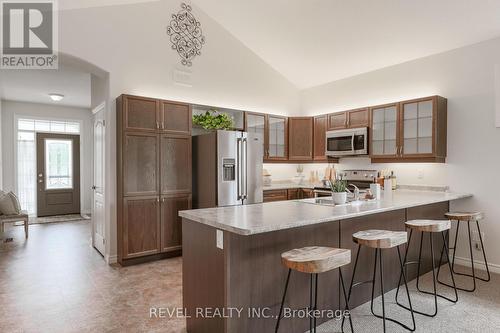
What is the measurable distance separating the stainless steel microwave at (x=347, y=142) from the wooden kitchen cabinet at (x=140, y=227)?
303cm

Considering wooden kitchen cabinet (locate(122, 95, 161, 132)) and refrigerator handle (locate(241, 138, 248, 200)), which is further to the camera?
refrigerator handle (locate(241, 138, 248, 200))

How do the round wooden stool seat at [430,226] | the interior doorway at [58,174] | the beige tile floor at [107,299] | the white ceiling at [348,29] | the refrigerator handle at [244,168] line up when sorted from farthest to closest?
the interior doorway at [58,174] < the refrigerator handle at [244,168] < the white ceiling at [348,29] < the round wooden stool seat at [430,226] < the beige tile floor at [107,299]

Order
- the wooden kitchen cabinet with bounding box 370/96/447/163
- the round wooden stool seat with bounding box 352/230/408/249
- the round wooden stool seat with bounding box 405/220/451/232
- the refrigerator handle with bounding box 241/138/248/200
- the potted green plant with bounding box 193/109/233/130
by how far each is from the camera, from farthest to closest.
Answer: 1. the potted green plant with bounding box 193/109/233/130
2. the refrigerator handle with bounding box 241/138/248/200
3. the wooden kitchen cabinet with bounding box 370/96/447/163
4. the round wooden stool seat with bounding box 405/220/451/232
5. the round wooden stool seat with bounding box 352/230/408/249

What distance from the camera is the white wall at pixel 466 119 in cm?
386

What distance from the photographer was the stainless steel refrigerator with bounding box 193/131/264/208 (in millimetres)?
4355

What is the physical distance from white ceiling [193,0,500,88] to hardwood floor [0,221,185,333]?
12.6ft

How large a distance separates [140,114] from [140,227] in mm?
1518

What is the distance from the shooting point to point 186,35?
4.82 meters

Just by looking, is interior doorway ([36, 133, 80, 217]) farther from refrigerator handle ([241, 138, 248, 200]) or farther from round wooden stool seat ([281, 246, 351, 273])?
round wooden stool seat ([281, 246, 351, 273])

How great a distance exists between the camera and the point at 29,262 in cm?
422

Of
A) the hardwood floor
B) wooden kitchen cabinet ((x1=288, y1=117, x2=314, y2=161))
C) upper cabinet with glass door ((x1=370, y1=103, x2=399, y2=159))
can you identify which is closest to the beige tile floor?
the hardwood floor

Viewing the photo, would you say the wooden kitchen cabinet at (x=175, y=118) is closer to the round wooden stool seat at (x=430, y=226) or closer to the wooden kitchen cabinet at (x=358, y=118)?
the wooden kitchen cabinet at (x=358, y=118)

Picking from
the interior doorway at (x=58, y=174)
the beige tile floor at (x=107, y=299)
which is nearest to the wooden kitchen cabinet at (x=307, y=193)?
the beige tile floor at (x=107, y=299)

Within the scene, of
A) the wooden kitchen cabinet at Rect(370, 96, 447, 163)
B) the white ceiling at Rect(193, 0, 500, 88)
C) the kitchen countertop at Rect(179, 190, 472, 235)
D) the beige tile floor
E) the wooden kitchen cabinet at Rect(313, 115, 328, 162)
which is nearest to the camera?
the kitchen countertop at Rect(179, 190, 472, 235)
